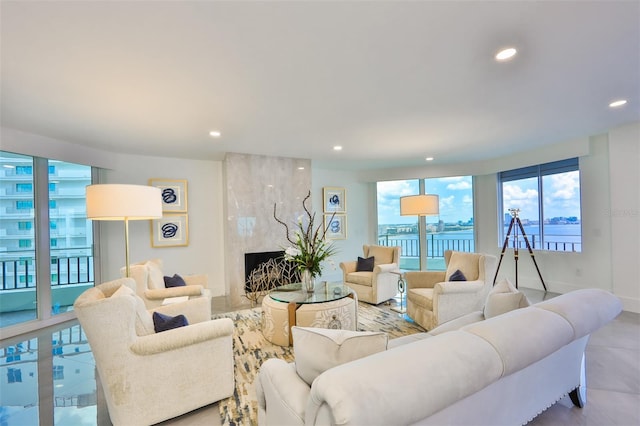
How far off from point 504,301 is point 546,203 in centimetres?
445

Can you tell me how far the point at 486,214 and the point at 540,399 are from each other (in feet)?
17.0

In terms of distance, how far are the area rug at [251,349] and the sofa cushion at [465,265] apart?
872mm

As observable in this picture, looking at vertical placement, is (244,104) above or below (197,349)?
above

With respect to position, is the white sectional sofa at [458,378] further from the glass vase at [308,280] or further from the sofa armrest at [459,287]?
the glass vase at [308,280]

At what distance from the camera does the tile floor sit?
1.93 m

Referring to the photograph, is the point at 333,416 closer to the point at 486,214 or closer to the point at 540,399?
the point at 540,399

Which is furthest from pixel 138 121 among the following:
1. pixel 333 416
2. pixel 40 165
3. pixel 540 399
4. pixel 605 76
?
pixel 605 76

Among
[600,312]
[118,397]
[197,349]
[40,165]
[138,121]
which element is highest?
[138,121]

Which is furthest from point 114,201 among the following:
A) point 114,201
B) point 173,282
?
point 173,282

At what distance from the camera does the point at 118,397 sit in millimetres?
1789

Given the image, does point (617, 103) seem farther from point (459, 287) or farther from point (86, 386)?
point (86, 386)

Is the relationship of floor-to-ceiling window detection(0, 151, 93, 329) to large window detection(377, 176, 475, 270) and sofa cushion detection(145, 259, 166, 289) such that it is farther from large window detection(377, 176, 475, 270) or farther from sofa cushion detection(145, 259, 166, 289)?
large window detection(377, 176, 475, 270)

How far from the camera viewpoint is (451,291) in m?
3.16

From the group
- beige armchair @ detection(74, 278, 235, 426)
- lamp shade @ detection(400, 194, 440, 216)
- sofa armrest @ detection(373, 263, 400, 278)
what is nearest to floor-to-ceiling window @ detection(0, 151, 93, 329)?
beige armchair @ detection(74, 278, 235, 426)
